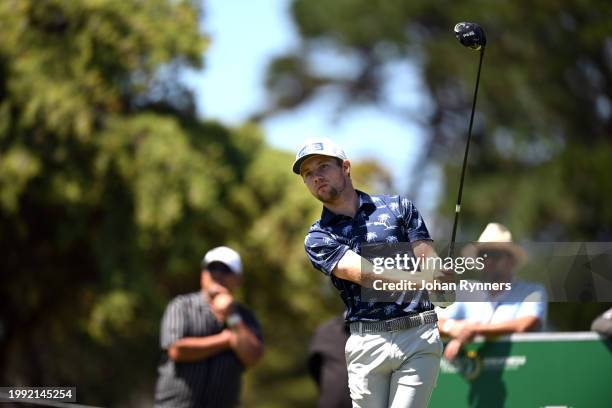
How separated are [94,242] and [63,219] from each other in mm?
503

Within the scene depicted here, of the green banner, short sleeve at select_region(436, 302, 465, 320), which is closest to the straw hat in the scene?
short sleeve at select_region(436, 302, 465, 320)

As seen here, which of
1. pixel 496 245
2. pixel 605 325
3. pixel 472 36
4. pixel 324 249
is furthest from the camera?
pixel 605 325

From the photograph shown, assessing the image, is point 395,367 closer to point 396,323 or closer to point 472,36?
point 396,323

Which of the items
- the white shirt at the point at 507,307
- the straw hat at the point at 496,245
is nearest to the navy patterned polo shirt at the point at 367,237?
the straw hat at the point at 496,245

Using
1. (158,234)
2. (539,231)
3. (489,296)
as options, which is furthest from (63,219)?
(539,231)

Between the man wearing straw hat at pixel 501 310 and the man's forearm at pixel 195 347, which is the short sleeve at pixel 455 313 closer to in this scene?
the man wearing straw hat at pixel 501 310

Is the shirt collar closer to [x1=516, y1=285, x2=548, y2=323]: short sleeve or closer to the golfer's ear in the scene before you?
the golfer's ear

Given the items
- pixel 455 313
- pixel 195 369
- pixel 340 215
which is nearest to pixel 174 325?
pixel 195 369

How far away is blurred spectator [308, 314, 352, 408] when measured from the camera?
23.1 feet

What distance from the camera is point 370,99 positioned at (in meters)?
27.9

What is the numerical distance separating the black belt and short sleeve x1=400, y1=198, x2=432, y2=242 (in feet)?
1.13

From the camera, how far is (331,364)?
7141mm

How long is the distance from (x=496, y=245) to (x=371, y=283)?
144cm

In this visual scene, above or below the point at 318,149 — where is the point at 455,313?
below
